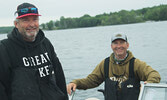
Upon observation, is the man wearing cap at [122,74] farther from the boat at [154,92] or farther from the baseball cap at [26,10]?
the baseball cap at [26,10]

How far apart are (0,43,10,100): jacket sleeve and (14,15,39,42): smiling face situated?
0.85 ft

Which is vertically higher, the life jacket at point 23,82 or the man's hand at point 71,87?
the life jacket at point 23,82

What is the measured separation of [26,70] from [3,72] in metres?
0.22

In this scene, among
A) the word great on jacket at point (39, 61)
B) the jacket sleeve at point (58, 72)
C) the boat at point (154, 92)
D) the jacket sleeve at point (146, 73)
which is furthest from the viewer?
the jacket sleeve at point (146, 73)

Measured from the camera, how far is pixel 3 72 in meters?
2.44

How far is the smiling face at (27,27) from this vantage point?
2.62m

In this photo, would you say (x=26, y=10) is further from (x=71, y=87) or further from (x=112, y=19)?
(x=112, y=19)

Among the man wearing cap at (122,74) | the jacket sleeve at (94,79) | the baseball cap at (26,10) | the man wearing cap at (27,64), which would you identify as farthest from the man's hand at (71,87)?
the baseball cap at (26,10)

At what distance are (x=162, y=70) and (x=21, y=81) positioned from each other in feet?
46.4

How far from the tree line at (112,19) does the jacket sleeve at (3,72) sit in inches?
3285

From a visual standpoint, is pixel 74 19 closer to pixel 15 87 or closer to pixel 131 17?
pixel 131 17

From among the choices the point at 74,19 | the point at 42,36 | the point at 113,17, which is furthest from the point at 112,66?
the point at 74,19

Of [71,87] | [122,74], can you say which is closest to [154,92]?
[122,74]

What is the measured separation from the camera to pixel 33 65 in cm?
264
